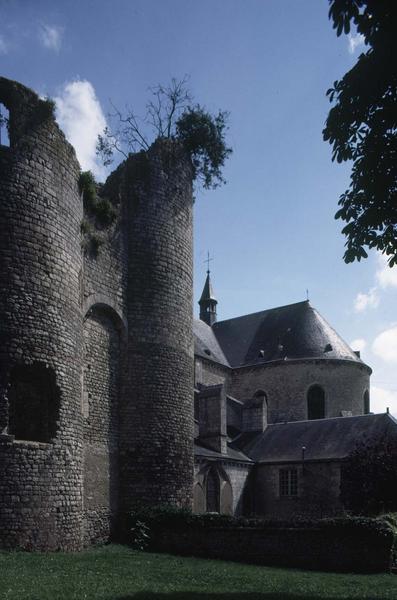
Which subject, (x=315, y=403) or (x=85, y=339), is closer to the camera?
(x=85, y=339)

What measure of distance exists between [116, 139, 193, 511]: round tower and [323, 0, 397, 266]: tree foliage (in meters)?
7.86

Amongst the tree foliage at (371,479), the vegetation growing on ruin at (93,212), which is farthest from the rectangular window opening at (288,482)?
the vegetation growing on ruin at (93,212)

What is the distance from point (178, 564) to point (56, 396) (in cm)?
401

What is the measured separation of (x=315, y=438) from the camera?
28656 millimetres

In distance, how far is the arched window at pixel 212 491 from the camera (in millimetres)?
25641

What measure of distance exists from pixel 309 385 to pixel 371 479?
12.1 m

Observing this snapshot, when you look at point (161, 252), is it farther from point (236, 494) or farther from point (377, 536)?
point (236, 494)

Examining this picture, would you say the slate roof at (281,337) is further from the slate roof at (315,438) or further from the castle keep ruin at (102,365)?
the castle keep ruin at (102,365)

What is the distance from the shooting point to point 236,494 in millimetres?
26938

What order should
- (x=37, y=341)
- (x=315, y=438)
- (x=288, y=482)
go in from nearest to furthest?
(x=37, y=341) < (x=288, y=482) < (x=315, y=438)

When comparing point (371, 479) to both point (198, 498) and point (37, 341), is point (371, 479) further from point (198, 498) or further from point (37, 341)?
point (37, 341)

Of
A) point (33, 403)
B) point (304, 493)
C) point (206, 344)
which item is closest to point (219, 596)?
point (33, 403)

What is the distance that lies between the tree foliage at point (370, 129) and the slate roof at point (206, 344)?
2226 centimetres

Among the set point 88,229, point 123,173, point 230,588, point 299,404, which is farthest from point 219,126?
point 299,404
